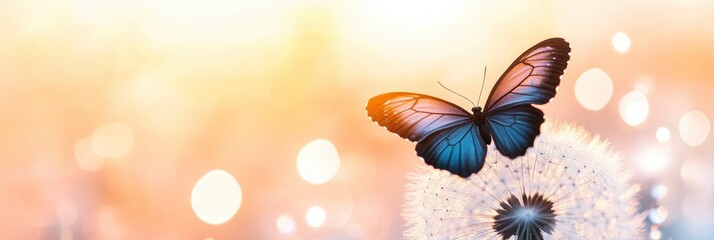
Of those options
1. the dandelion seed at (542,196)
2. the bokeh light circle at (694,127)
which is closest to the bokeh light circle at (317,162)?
the dandelion seed at (542,196)

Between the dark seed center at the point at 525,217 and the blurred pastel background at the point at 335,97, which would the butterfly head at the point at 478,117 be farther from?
the blurred pastel background at the point at 335,97

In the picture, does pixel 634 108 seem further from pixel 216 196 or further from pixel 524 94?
pixel 216 196

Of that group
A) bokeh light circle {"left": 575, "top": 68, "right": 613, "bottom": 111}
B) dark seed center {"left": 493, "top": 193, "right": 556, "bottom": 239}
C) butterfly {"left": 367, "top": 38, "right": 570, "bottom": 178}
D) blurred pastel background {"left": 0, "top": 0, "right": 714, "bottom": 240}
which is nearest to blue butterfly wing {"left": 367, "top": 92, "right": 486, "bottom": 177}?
butterfly {"left": 367, "top": 38, "right": 570, "bottom": 178}

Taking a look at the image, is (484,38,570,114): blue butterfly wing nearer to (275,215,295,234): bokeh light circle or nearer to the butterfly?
the butterfly

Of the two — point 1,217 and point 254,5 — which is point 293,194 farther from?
point 1,217

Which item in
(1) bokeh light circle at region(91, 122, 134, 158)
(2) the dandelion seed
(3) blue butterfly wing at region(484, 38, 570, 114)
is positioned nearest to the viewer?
(3) blue butterfly wing at region(484, 38, 570, 114)

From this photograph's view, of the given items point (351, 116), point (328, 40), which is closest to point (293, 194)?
point (351, 116)
